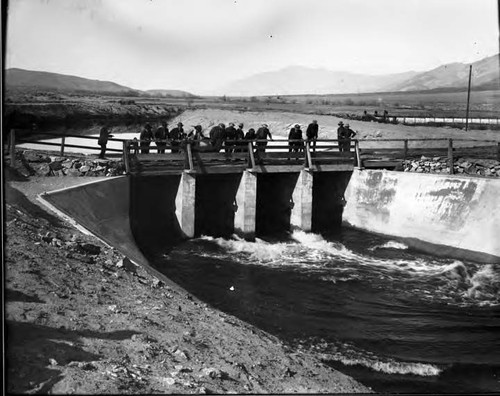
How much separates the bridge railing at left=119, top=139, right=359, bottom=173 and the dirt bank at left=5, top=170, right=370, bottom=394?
8.60 metres

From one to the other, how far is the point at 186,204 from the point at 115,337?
1334cm

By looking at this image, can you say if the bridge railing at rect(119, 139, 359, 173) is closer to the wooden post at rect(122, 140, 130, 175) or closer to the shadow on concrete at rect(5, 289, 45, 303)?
the wooden post at rect(122, 140, 130, 175)

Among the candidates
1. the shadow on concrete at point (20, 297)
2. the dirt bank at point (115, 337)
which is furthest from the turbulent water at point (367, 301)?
the shadow on concrete at point (20, 297)

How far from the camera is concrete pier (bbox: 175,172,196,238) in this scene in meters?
20.0

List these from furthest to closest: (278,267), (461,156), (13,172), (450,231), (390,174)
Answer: (461,156), (390,174), (450,231), (278,267), (13,172)

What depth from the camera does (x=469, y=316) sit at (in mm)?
12938

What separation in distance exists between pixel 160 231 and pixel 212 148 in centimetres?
390

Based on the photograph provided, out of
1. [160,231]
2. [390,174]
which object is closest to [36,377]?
[160,231]

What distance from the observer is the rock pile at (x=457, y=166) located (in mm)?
21953

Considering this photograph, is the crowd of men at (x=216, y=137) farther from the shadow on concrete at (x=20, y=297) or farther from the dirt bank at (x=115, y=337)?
the shadow on concrete at (x=20, y=297)

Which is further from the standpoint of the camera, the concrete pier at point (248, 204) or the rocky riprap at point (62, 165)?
the concrete pier at point (248, 204)

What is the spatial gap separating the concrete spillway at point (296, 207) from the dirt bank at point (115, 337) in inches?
184

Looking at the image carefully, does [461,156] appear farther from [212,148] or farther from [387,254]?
[212,148]

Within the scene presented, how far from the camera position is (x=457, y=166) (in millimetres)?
22922
